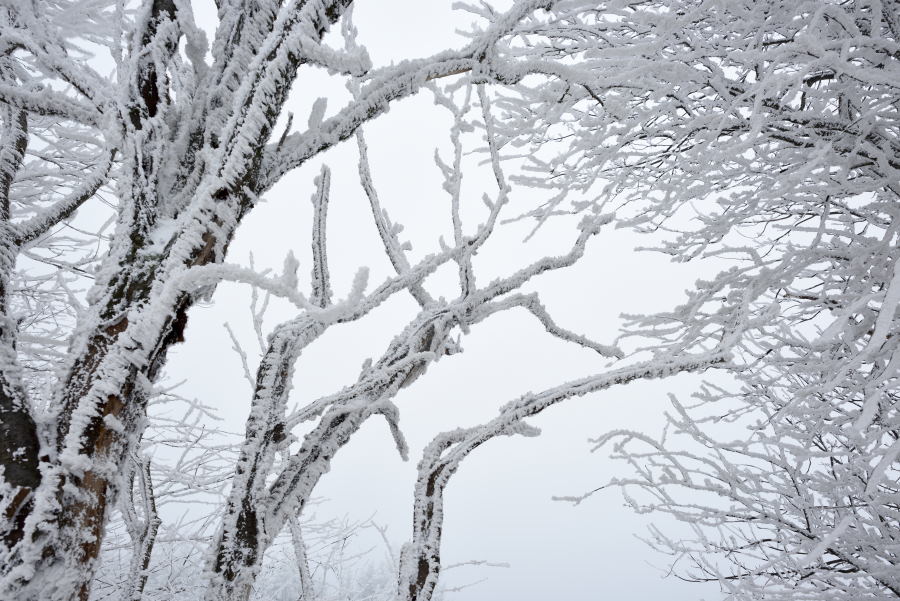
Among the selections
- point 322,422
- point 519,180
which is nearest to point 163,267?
point 322,422

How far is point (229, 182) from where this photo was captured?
3.42ft

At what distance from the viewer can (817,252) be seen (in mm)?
2371

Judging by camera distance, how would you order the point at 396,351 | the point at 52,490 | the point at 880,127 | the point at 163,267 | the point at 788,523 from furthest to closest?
1. the point at 788,523
2. the point at 880,127
3. the point at 396,351
4. the point at 163,267
5. the point at 52,490

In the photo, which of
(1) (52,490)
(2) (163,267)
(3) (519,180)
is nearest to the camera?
(1) (52,490)

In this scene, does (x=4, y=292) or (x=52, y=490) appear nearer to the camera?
(x=52, y=490)

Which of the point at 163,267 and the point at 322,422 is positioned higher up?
the point at 163,267

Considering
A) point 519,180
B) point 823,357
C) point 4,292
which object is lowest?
point 4,292

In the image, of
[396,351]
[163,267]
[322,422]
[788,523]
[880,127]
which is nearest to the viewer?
[163,267]

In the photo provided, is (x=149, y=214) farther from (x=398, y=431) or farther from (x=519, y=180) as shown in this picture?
(x=519, y=180)

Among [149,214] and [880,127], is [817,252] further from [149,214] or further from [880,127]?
[149,214]

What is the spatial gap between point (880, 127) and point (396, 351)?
2.58m

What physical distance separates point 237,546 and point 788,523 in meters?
3.19

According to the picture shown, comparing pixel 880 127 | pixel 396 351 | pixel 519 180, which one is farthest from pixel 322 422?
Answer: pixel 880 127

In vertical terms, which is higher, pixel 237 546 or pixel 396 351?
pixel 396 351
